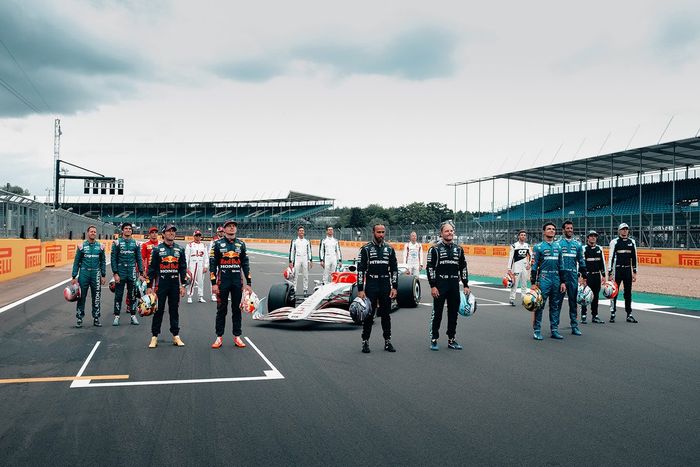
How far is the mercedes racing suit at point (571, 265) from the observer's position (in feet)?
31.4

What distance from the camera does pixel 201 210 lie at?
98062 millimetres

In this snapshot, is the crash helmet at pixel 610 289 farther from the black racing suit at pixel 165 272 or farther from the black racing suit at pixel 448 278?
the black racing suit at pixel 165 272

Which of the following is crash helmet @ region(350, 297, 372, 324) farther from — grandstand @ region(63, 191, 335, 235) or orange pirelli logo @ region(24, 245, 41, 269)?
grandstand @ region(63, 191, 335, 235)

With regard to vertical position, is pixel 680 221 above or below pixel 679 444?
above

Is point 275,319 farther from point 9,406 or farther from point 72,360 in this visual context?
point 9,406

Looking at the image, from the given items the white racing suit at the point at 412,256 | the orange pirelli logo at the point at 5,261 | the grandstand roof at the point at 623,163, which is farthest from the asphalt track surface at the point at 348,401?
the grandstand roof at the point at 623,163

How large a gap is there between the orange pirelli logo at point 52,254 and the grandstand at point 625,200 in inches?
938

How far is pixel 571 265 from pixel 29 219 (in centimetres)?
2085

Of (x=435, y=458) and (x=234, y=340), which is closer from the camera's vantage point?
(x=435, y=458)

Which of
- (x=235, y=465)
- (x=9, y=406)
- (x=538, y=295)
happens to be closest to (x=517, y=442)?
(x=235, y=465)

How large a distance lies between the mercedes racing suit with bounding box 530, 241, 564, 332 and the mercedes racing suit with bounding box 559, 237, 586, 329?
14cm

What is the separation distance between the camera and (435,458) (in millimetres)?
3998

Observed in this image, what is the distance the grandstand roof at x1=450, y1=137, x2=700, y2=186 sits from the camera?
31.3m

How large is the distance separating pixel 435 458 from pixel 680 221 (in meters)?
35.4
